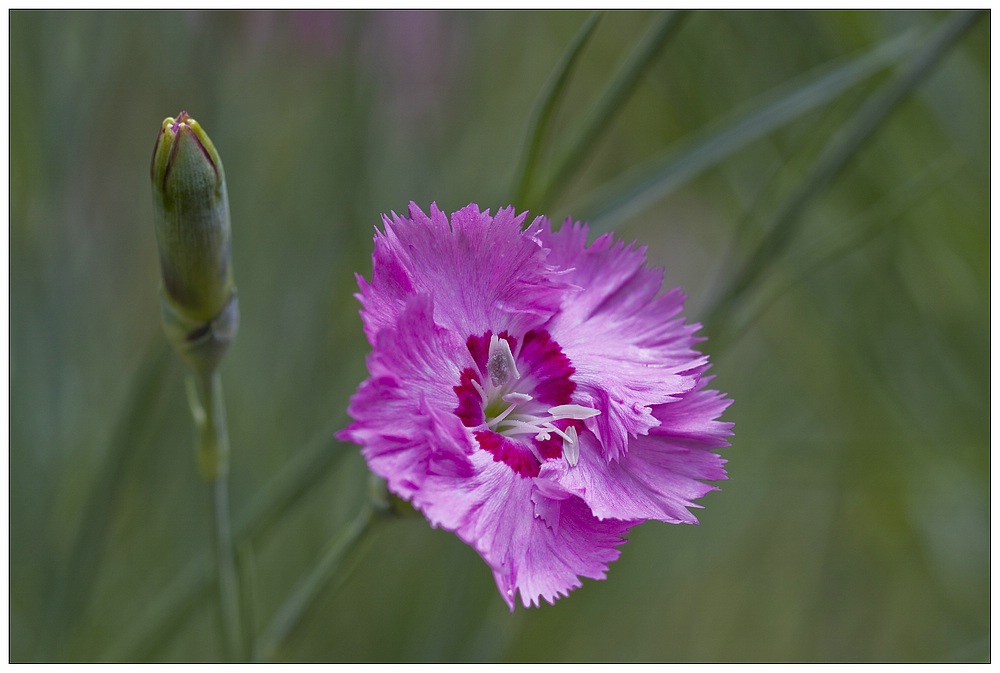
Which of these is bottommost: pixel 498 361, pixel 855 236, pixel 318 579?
pixel 318 579

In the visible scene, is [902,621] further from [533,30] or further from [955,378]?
[533,30]

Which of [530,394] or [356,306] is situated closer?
[530,394]

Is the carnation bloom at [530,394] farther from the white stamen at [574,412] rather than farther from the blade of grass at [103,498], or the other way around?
the blade of grass at [103,498]

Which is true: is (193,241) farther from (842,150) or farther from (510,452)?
(842,150)

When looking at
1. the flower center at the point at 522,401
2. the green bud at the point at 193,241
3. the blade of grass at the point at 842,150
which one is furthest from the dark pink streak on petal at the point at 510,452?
the blade of grass at the point at 842,150

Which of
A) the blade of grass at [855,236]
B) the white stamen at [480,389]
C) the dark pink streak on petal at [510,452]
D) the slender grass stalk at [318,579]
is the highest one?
the blade of grass at [855,236]

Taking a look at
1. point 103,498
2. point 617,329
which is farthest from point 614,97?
point 103,498

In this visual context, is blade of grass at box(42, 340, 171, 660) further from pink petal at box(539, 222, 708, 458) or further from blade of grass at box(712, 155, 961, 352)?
blade of grass at box(712, 155, 961, 352)

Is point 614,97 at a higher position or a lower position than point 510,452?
higher
